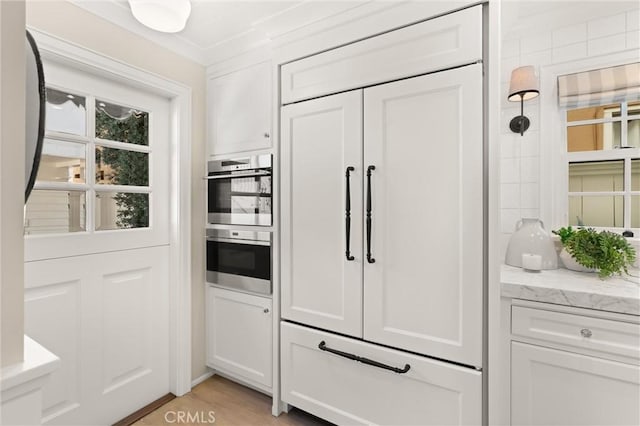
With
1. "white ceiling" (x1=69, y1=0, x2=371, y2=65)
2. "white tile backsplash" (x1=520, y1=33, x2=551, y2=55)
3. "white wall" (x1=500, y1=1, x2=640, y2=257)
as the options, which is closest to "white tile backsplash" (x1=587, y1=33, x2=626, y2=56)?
"white wall" (x1=500, y1=1, x2=640, y2=257)

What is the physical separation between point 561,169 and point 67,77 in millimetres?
2872

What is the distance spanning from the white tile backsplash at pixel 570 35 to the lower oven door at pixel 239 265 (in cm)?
215

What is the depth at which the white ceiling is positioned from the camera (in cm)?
168

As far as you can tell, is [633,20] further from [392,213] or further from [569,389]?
[569,389]

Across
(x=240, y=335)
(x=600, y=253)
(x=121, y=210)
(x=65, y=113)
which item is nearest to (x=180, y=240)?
(x=121, y=210)

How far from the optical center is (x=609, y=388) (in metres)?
1.22

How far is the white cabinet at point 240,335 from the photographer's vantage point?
201 cm

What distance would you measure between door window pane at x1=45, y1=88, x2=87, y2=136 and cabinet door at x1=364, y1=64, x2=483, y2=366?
5.13 ft

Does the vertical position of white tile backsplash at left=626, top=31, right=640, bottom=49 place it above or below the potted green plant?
above

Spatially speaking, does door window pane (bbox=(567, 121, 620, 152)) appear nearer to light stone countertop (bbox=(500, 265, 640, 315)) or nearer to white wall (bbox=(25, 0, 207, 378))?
light stone countertop (bbox=(500, 265, 640, 315))

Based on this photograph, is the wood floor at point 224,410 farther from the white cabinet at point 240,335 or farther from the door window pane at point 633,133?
the door window pane at point 633,133

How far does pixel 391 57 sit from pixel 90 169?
1734mm

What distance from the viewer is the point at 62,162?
168cm

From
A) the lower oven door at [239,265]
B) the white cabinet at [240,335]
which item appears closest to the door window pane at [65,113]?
the lower oven door at [239,265]
